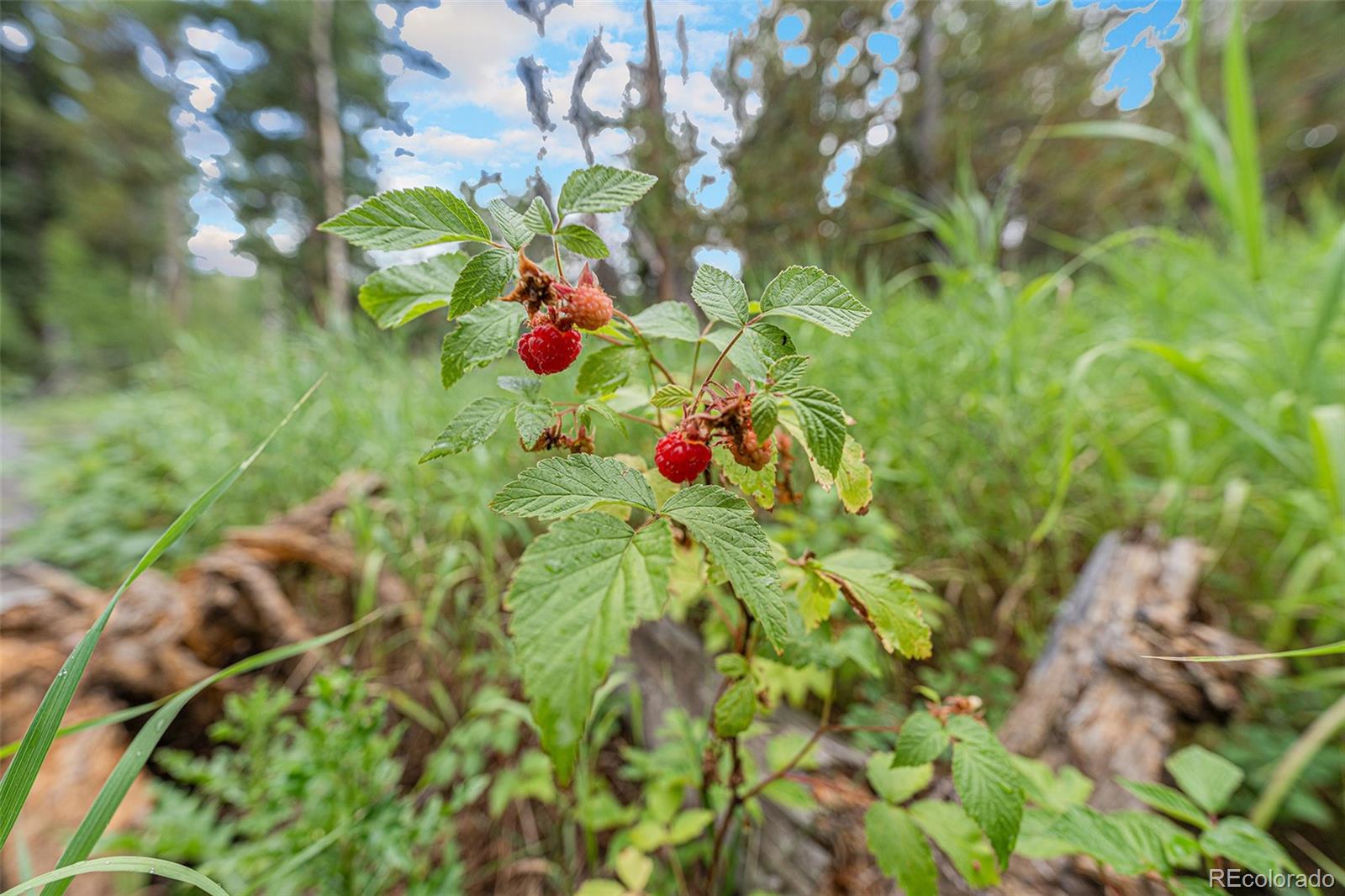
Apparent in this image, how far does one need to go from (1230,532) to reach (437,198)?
1780 mm

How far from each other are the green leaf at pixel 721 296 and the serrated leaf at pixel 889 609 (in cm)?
25

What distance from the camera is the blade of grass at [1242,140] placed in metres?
1.00

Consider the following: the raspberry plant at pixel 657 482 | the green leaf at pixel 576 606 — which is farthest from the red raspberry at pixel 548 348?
the green leaf at pixel 576 606

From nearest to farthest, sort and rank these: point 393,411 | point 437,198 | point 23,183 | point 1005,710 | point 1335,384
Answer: point 437,198, point 1005,710, point 1335,384, point 393,411, point 23,183

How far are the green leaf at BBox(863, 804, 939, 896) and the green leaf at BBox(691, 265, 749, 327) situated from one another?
52 centimetres

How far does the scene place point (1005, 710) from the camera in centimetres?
101

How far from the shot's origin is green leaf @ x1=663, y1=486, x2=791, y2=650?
1.05ft

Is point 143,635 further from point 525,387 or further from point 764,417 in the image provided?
point 764,417

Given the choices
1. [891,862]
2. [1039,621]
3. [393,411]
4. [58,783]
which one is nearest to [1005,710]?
[1039,621]

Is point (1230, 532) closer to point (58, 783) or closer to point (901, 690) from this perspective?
point (901, 690)

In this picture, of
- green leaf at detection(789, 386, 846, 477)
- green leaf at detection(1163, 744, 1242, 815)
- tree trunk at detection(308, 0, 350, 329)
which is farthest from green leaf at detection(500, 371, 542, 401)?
tree trunk at detection(308, 0, 350, 329)

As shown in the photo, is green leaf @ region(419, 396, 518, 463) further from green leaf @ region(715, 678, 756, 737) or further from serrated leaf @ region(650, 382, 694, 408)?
green leaf @ region(715, 678, 756, 737)

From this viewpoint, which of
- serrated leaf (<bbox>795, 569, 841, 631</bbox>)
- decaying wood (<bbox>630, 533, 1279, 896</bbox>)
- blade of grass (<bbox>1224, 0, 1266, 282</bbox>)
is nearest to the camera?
serrated leaf (<bbox>795, 569, 841, 631</bbox>)

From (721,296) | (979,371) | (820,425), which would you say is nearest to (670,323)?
(721,296)
